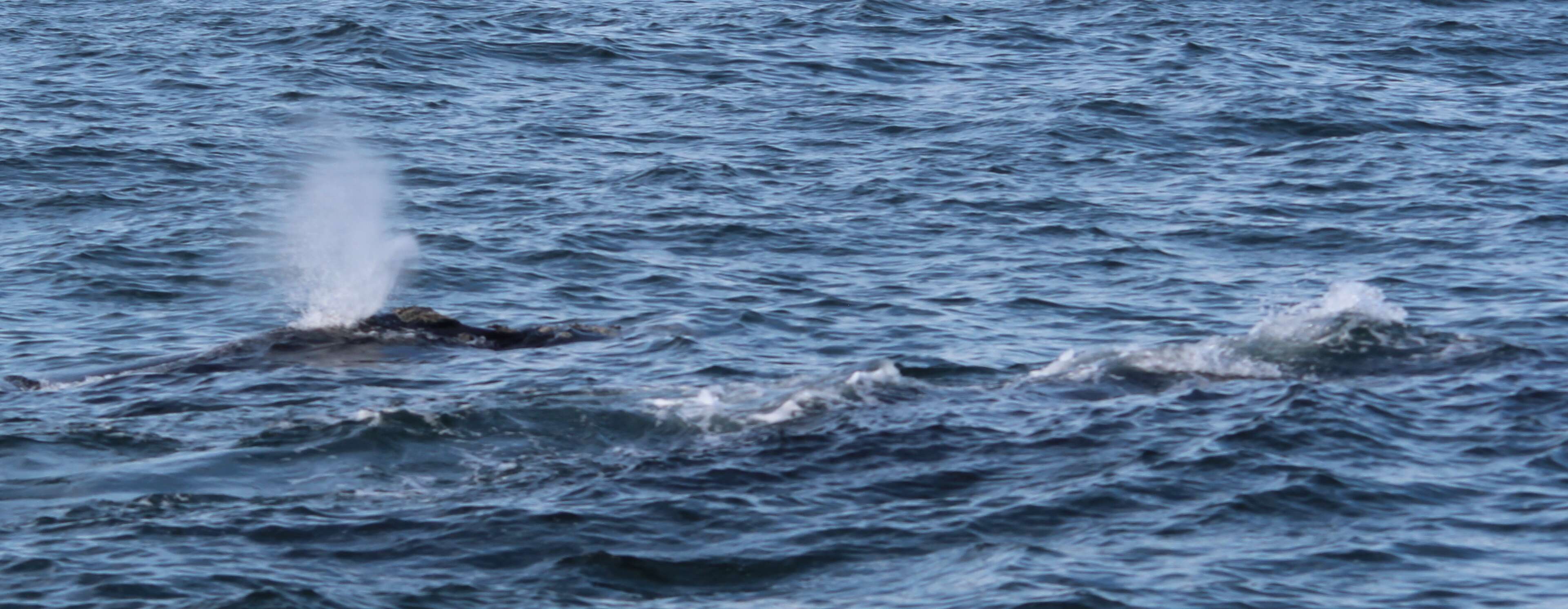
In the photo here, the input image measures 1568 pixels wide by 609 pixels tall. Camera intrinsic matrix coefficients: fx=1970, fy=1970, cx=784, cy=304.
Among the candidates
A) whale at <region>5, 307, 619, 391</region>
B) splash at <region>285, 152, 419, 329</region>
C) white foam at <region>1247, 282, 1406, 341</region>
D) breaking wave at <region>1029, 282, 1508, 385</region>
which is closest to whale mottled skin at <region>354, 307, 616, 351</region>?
whale at <region>5, 307, 619, 391</region>

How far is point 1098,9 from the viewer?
46.7 m

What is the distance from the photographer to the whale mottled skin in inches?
892

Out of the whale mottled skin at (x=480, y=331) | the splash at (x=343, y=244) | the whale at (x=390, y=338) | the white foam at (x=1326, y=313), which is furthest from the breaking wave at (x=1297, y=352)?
the splash at (x=343, y=244)

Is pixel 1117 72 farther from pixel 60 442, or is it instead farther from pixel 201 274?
pixel 60 442

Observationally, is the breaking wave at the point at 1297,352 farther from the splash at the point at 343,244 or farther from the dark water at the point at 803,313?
the splash at the point at 343,244

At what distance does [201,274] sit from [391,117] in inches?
387

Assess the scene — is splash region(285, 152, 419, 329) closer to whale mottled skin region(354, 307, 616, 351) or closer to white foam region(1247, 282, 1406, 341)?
whale mottled skin region(354, 307, 616, 351)

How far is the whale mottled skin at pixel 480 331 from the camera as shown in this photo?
892 inches

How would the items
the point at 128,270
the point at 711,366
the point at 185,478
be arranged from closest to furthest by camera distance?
the point at 185,478
the point at 711,366
the point at 128,270

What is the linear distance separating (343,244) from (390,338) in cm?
511

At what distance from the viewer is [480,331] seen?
23.0 meters

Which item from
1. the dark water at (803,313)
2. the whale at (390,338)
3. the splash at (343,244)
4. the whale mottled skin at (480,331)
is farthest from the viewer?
the splash at (343,244)

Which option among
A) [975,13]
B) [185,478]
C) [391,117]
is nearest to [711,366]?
[185,478]

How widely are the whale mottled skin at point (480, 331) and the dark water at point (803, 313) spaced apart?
17.0 inches
